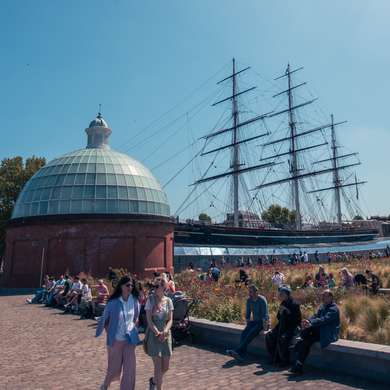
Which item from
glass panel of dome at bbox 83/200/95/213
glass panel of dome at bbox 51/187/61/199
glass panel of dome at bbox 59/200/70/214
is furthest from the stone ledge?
glass panel of dome at bbox 51/187/61/199

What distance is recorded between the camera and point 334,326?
670 centimetres

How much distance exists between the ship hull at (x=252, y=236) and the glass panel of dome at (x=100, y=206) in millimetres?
13038

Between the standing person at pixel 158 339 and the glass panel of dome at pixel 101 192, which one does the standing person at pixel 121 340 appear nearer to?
the standing person at pixel 158 339

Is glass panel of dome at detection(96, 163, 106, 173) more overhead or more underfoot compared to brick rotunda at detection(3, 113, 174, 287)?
more overhead

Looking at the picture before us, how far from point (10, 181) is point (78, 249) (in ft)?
74.2

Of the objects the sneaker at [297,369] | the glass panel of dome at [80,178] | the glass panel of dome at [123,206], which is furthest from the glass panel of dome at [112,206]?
the sneaker at [297,369]

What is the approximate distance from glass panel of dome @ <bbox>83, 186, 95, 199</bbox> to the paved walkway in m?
16.8

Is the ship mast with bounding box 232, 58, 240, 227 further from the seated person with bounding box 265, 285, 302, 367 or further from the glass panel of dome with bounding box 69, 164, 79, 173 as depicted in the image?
the seated person with bounding box 265, 285, 302, 367

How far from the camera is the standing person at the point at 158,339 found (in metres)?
5.47

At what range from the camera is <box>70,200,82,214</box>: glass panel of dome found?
26.4 meters

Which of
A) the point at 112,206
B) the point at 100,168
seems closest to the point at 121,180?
the point at 100,168

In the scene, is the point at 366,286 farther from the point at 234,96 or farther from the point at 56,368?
the point at 234,96

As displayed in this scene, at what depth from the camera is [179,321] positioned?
357 inches

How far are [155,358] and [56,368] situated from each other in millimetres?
2736
